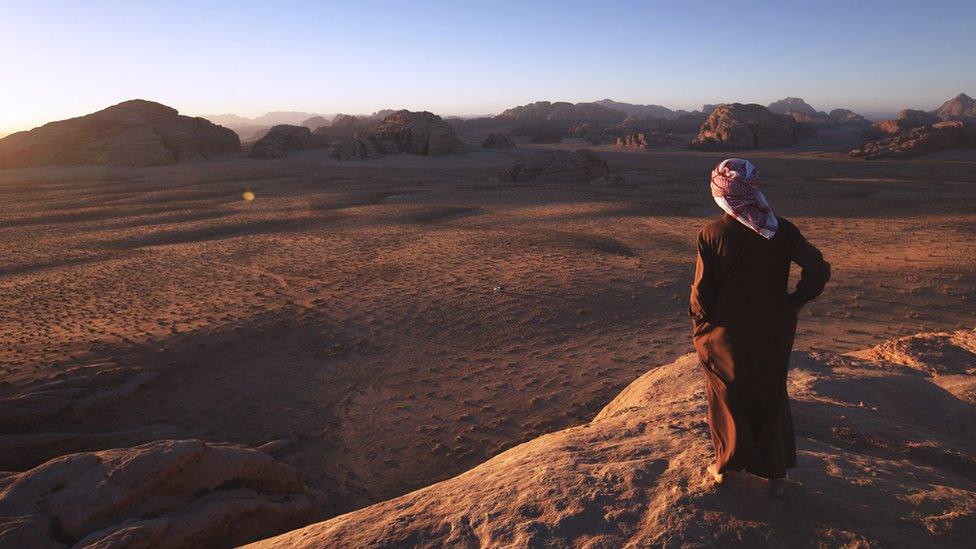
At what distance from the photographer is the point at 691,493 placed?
116 inches

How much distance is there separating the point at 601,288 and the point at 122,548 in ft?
29.5

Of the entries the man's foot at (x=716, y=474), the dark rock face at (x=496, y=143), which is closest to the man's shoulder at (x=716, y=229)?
the man's foot at (x=716, y=474)

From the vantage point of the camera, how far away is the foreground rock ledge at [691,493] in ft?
8.85

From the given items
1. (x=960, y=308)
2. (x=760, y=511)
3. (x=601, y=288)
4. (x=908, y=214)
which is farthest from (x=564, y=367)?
(x=908, y=214)

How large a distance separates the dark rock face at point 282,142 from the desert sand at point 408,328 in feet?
83.0

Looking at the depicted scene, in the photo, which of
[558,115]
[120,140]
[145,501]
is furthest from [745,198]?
[558,115]

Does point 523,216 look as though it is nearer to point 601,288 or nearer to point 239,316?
point 601,288

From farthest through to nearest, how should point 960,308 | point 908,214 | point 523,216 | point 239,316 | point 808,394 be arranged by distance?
point 523,216 → point 908,214 → point 239,316 → point 960,308 → point 808,394

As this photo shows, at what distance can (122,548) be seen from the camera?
3.50 m

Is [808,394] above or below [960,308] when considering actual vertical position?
above

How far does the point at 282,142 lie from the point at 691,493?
5078 centimetres

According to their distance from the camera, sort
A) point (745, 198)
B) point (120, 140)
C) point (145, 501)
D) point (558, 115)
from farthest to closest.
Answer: point (558, 115) < point (120, 140) < point (145, 501) < point (745, 198)

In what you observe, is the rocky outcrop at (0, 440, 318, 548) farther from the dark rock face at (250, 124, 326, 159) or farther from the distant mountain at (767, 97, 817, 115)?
the distant mountain at (767, 97, 817, 115)

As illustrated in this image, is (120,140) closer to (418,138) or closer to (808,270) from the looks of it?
(418,138)
